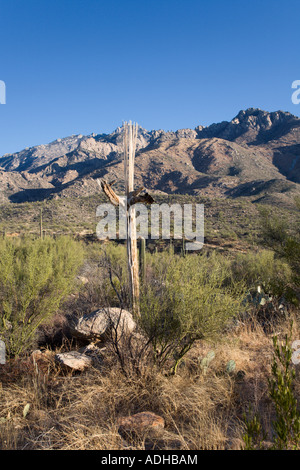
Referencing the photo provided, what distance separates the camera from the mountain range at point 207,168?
54.7m

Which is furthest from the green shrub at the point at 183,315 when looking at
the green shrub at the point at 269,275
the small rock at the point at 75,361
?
the green shrub at the point at 269,275

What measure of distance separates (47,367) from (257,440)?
3.04 meters

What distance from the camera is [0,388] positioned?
3531 millimetres

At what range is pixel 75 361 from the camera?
4105 mm

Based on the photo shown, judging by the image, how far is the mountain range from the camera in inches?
2153

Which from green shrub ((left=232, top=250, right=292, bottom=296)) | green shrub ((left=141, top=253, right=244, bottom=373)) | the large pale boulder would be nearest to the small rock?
the large pale boulder

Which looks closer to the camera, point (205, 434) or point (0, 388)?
point (205, 434)

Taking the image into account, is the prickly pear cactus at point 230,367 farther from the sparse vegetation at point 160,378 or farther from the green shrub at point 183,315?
the green shrub at point 183,315

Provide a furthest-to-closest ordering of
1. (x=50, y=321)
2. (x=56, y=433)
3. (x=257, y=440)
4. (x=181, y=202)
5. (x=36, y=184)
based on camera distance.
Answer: (x=36, y=184) → (x=181, y=202) → (x=50, y=321) → (x=56, y=433) → (x=257, y=440)

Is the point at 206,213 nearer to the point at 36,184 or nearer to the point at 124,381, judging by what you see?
the point at 124,381

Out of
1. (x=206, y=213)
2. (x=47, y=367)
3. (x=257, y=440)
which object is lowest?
(x=47, y=367)

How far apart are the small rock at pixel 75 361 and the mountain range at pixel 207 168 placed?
34011 mm

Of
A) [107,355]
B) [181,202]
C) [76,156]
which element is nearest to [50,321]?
[107,355]

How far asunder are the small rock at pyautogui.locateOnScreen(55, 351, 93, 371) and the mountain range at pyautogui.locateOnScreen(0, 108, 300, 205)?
1339 inches
